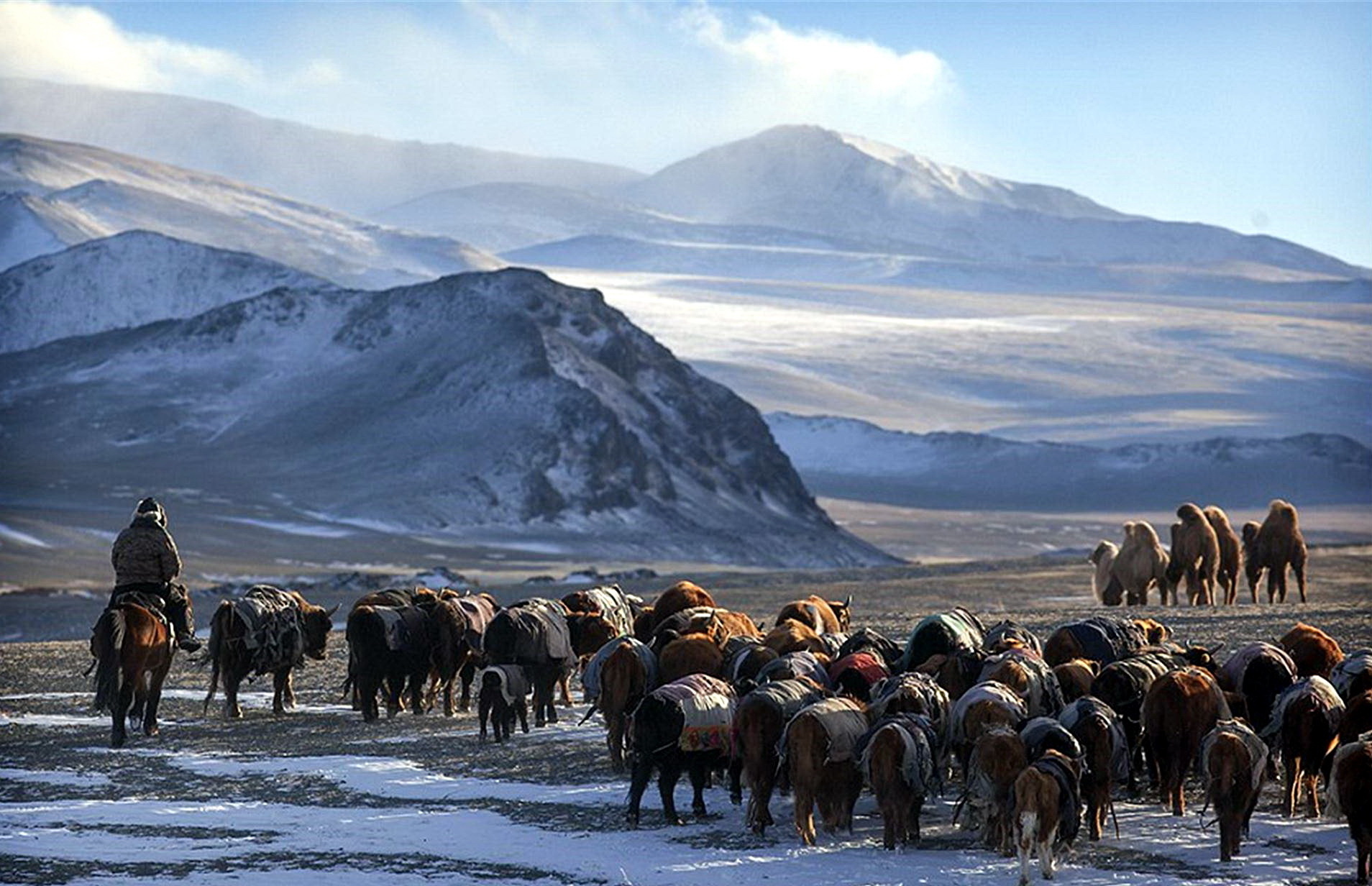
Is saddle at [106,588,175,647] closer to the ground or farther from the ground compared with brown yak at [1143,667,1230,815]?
farther from the ground

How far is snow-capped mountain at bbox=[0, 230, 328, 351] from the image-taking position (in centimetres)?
11994

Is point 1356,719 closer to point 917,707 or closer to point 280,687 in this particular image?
point 917,707

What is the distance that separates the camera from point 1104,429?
171m

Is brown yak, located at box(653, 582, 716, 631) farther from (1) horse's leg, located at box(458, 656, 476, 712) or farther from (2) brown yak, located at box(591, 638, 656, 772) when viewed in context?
(2) brown yak, located at box(591, 638, 656, 772)

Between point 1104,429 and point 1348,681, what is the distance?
157 metres

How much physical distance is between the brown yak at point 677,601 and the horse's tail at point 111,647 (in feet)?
18.8

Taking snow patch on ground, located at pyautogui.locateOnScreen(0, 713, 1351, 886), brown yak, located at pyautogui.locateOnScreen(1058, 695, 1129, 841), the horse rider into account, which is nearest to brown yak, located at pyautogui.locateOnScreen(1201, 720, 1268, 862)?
snow patch on ground, located at pyautogui.locateOnScreen(0, 713, 1351, 886)

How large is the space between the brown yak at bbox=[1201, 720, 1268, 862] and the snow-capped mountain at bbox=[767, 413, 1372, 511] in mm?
105959

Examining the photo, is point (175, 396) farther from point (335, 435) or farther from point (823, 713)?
point (823, 713)

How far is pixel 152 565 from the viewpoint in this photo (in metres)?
20.8

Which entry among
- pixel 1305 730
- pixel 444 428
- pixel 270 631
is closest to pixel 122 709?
pixel 270 631

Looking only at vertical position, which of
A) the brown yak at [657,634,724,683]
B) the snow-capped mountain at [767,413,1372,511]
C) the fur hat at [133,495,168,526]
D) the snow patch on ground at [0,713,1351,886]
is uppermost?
the snow-capped mountain at [767,413,1372,511]

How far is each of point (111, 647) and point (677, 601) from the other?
6.42 metres

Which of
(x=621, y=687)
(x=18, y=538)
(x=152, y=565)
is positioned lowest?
(x=621, y=687)
